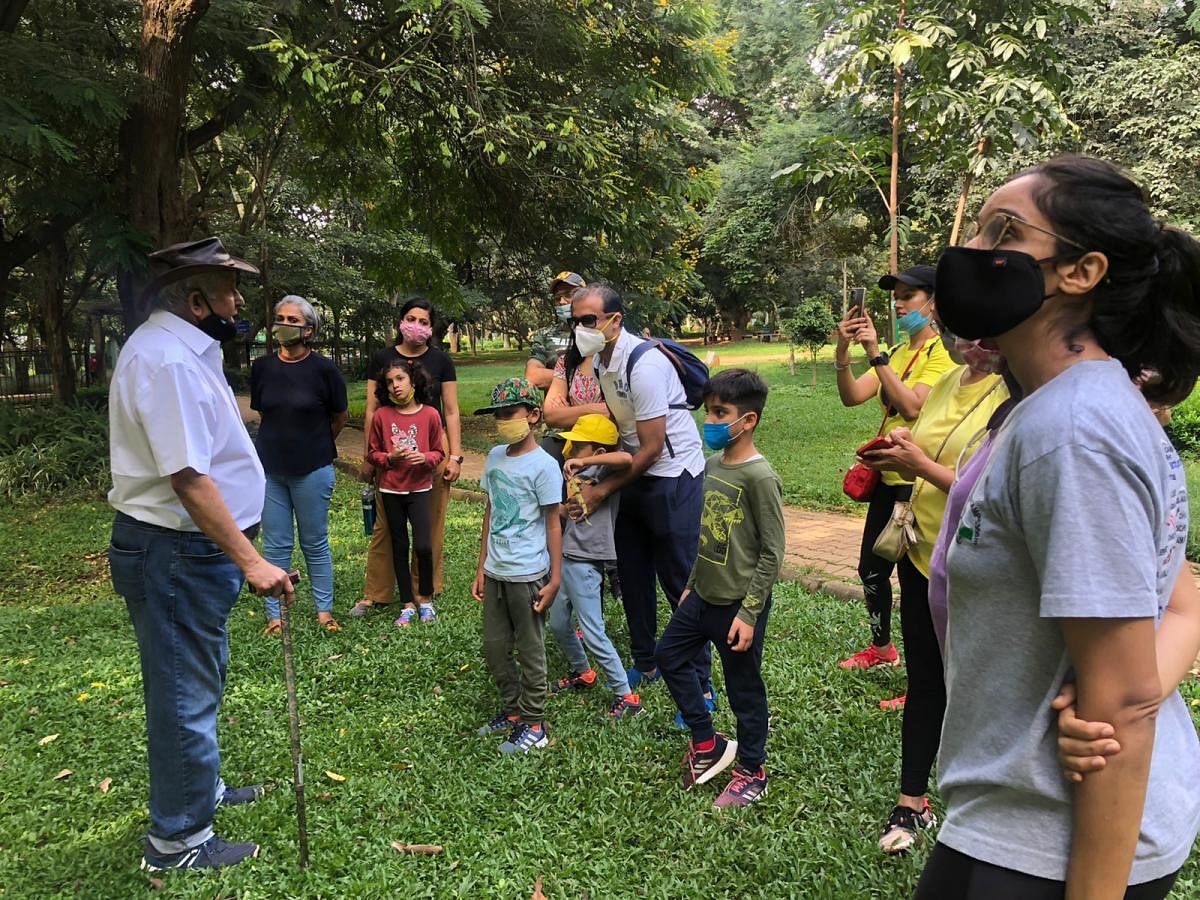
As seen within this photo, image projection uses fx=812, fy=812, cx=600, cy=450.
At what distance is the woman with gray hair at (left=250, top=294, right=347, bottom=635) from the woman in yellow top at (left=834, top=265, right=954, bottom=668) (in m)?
2.97

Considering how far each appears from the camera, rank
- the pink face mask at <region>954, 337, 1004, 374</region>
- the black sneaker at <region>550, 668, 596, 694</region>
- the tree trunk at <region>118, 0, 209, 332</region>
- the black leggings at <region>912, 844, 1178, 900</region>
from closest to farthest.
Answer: the black leggings at <region>912, 844, 1178, 900</region> < the pink face mask at <region>954, 337, 1004, 374</region> < the black sneaker at <region>550, 668, 596, 694</region> < the tree trunk at <region>118, 0, 209, 332</region>

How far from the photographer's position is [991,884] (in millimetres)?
1227

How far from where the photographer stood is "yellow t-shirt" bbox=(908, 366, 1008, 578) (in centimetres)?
261

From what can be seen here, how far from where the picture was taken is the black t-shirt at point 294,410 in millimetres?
4836

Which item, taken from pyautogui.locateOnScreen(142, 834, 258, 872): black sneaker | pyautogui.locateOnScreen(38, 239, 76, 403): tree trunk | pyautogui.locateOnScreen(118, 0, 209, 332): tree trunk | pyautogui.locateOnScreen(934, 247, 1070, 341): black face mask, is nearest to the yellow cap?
pyautogui.locateOnScreen(142, 834, 258, 872): black sneaker

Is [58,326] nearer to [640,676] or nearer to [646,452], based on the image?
[640,676]

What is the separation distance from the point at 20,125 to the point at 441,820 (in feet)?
19.7

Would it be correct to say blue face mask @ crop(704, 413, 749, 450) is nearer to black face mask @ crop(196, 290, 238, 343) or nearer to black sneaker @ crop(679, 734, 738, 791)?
black sneaker @ crop(679, 734, 738, 791)

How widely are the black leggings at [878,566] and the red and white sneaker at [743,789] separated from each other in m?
1.15

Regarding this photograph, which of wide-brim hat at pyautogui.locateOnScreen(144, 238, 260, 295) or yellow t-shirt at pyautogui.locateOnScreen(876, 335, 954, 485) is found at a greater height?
wide-brim hat at pyautogui.locateOnScreen(144, 238, 260, 295)

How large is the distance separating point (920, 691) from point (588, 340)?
2.06m

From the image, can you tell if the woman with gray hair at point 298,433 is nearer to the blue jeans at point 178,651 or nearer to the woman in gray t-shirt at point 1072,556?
the blue jeans at point 178,651

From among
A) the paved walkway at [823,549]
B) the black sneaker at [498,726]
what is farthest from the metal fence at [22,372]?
the black sneaker at [498,726]

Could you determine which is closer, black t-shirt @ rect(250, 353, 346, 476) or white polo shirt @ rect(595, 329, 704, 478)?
white polo shirt @ rect(595, 329, 704, 478)
